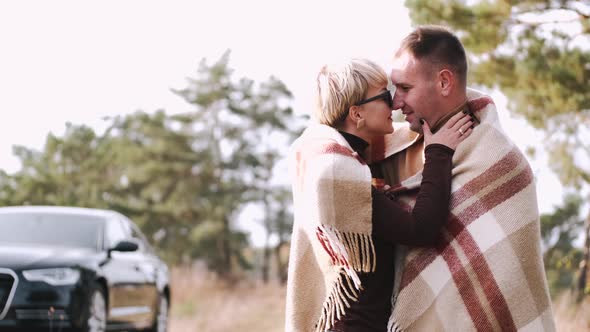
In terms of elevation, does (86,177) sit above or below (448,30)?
below

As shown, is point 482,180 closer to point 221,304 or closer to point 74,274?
point 74,274

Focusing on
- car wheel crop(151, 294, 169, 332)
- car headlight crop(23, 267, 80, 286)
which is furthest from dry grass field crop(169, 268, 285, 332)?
car headlight crop(23, 267, 80, 286)

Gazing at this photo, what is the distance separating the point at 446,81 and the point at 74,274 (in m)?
6.98

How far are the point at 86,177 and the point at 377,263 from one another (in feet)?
129

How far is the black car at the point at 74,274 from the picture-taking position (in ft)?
31.6

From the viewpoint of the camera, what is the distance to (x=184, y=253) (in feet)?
120

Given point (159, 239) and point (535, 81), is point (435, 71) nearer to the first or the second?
point (535, 81)

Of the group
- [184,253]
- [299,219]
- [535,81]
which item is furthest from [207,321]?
[299,219]

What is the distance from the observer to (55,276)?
982cm

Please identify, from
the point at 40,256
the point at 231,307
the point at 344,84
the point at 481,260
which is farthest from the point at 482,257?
the point at 231,307

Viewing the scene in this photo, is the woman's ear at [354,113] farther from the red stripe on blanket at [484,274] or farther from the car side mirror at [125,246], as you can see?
the car side mirror at [125,246]

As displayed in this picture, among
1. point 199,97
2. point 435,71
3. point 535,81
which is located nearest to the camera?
point 435,71

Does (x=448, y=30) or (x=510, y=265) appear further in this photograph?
(x=448, y=30)

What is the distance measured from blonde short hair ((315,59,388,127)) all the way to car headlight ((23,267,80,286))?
6.76m
